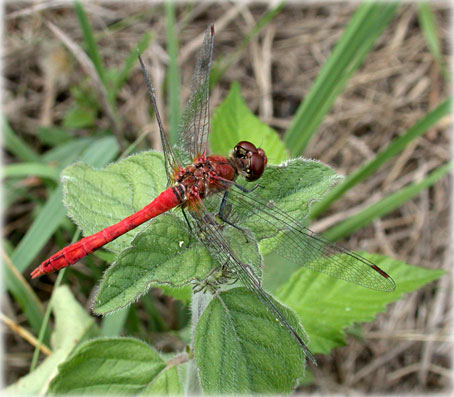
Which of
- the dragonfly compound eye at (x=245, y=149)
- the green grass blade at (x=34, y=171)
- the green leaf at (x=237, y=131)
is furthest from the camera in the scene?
the green grass blade at (x=34, y=171)

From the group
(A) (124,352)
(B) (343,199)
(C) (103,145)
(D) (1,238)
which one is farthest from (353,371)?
(D) (1,238)

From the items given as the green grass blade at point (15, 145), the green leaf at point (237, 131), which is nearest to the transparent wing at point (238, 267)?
the green leaf at point (237, 131)

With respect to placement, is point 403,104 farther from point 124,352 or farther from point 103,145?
point 124,352

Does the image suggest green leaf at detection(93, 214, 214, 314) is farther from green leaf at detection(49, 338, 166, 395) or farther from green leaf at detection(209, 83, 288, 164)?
green leaf at detection(209, 83, 288, 164)

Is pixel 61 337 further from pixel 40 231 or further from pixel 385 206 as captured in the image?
pixel 385 206

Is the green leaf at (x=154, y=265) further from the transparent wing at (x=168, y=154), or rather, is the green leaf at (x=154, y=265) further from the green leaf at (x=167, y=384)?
the green leaf at (x=167, y=384)

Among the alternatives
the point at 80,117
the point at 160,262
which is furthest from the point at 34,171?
the point at 160,262
